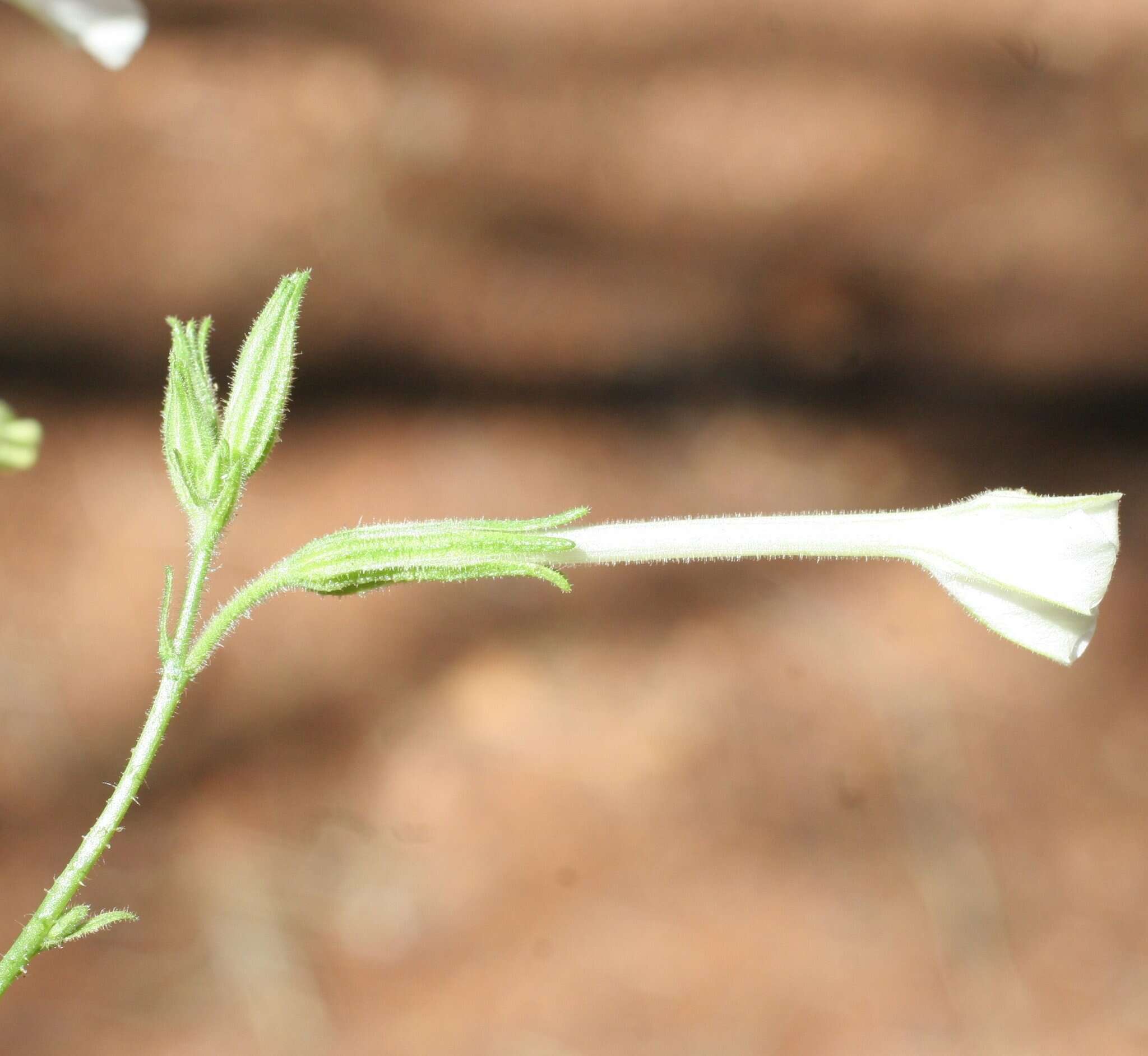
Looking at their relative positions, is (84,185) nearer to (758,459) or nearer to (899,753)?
(758,459)

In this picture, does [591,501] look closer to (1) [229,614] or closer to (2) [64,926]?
(1) [229,614]

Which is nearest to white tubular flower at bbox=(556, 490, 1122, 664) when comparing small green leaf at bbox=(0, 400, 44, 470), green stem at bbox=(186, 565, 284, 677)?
green stem at bbox=(186, 565, 284, 677)

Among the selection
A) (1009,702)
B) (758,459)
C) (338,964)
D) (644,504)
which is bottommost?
(338,964)

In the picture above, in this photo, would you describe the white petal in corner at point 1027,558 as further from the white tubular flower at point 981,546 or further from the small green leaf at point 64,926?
the small green leaf at point 64,926

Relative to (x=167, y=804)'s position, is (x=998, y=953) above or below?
above

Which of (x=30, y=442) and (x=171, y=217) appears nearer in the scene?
(x=30, y=442)

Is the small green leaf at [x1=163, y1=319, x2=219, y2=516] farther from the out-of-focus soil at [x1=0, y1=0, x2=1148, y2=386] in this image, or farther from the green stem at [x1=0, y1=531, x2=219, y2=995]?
the out-of-focus soil at [x1=0, y1=0, x2=1148, y2=386]

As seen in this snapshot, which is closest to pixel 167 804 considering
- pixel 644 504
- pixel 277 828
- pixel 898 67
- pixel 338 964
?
pixel 277 828
